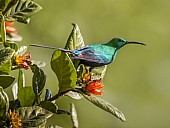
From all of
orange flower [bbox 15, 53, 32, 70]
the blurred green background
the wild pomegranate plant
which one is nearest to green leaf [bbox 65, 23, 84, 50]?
the wild pomegranate plant

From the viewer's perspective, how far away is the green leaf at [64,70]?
1.43 meters

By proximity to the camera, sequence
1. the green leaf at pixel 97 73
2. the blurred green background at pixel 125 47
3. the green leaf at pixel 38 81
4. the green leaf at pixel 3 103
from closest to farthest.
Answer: the green leaf at pixel 3 103
the green leaf at pixel 38 81
the green leaf at pixel 97 73
the blurred green background at pixel 125 47

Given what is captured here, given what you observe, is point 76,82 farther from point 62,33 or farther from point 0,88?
point 62,33

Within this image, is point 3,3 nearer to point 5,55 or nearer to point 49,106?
point 5,55

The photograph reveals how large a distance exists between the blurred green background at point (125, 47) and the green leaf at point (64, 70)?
2470 mm

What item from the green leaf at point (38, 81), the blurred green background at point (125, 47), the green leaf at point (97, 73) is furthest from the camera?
the blurred green background at point (125, 47)

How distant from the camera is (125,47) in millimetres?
4688

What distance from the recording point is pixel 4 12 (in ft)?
5.09

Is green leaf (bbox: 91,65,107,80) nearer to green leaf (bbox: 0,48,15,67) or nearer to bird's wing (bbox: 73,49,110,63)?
bird's wing (bbox: 73,49,110,63)

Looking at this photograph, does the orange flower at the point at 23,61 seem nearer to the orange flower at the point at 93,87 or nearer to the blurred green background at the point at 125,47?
the orange flower at the point at 93,87

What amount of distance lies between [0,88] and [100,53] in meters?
0.34

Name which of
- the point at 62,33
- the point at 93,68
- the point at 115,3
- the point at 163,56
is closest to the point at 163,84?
the point at 163,56

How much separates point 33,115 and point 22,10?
1.31 feet

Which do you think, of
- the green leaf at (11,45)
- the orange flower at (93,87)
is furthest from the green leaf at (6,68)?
the orange flower at (93,87)
